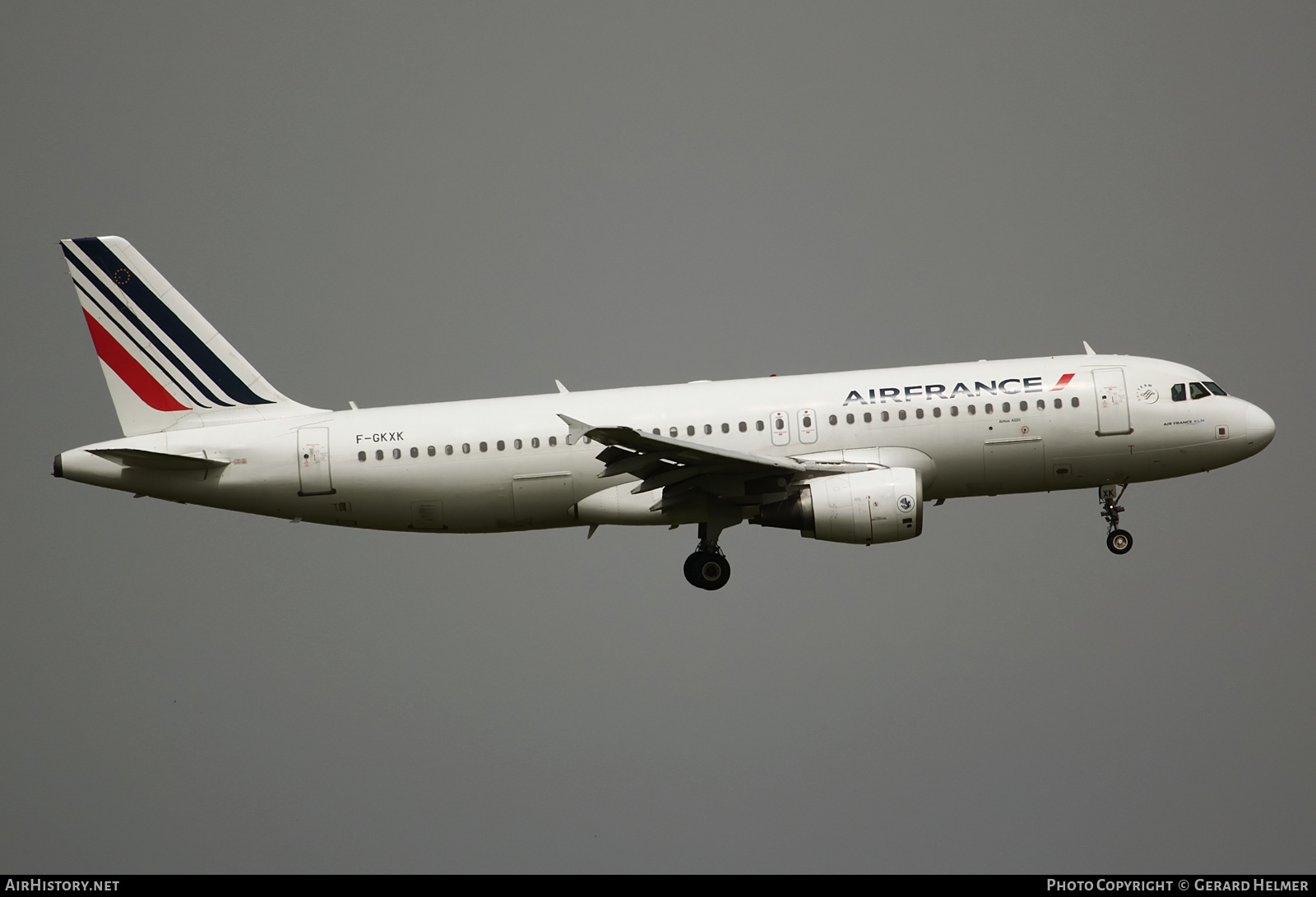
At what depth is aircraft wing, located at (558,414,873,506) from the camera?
26.9 m

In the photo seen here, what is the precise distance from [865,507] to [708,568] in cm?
445

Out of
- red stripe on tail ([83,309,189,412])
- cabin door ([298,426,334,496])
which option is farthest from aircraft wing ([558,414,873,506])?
red stripe on tail ([83,309,189,412])

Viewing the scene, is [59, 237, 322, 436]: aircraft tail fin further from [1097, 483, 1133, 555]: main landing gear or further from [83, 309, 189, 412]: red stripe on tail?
[1097, 483, 1133, 555]: main landing gear

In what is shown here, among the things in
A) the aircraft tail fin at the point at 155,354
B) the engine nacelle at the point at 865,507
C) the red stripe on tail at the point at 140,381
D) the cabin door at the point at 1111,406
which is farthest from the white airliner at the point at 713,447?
the red stripe on tail at the point at 140,381

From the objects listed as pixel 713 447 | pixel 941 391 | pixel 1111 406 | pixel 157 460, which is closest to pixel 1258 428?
pixel 1111 406

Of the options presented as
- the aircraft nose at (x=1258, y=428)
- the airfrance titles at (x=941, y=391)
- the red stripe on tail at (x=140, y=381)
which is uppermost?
the red stripe on tail at (x=140, y=381)

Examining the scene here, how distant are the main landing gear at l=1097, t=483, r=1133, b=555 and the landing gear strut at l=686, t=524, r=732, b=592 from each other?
29.6 ft

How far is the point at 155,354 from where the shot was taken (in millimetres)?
31594

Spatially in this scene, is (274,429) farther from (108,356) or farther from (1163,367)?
(1163,367)

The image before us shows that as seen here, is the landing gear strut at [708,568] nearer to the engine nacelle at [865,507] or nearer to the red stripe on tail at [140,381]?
the engine nacelle at [865,507]

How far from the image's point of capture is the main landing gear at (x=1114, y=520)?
1217 inches

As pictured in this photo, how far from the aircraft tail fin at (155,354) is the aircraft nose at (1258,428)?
2185cm

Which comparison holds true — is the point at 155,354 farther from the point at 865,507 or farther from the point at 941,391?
the point at 941,391
